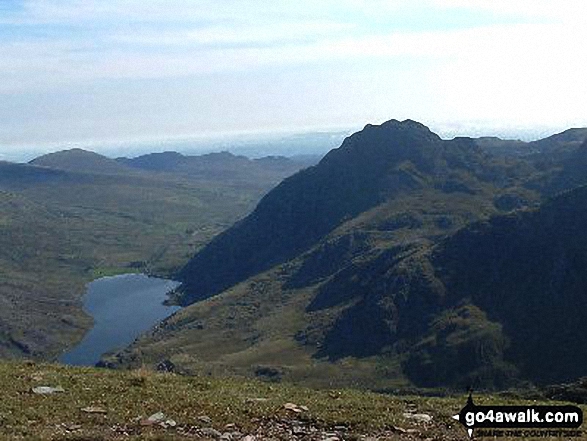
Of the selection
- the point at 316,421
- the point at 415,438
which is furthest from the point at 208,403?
the point at 415,438

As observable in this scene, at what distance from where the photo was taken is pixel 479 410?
92.0 feet

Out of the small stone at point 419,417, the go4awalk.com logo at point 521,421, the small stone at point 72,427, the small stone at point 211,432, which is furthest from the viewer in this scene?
the small stone at point 419,417

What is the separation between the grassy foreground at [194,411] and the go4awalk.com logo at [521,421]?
2.61 feet

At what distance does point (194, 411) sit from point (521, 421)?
1353cm

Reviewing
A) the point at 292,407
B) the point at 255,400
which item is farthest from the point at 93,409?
the point at 292,407

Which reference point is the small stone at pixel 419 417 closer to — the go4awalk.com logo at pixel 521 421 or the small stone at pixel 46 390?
the go4awalk.com logo at pixel 521 421

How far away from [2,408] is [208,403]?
833 cm

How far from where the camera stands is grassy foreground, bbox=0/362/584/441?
79.4 feet

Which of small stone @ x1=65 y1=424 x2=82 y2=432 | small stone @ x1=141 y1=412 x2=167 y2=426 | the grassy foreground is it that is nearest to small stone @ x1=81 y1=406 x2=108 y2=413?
the grassy foreground

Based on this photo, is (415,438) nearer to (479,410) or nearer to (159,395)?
(479,410)

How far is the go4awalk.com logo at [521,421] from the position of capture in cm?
2514

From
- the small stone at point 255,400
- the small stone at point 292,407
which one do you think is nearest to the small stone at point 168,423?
the small stone at point 255,400

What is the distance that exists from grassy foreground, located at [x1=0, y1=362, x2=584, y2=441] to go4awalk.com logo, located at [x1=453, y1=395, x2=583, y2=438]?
795mm

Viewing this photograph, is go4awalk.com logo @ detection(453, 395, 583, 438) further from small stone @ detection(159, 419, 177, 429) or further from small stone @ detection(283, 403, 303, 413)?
small stone @ detection(159, 419, 177, 429)
